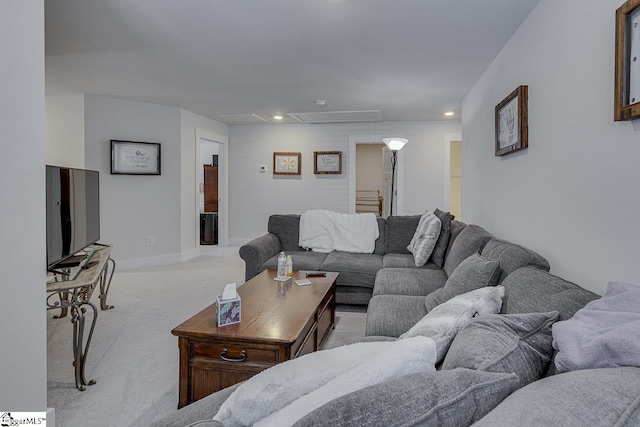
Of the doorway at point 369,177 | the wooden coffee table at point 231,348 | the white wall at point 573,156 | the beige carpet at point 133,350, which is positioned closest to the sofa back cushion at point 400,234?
the beige carpet at point 133,350

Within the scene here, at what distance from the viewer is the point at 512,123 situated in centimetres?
288

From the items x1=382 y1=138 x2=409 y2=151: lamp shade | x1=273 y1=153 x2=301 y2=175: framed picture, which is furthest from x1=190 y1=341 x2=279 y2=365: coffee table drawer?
x1=273 y1=153 x2=301 y2=175: framed picture

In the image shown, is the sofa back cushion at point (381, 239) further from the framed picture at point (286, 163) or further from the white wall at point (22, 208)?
the white wall at point (22, 208)

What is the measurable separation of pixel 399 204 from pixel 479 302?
5617mm

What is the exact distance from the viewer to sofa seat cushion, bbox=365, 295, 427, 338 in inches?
78.9

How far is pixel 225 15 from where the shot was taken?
2791 millimetres

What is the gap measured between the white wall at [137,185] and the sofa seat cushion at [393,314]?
4.42 metres

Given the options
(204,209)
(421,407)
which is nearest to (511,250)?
(421,407)

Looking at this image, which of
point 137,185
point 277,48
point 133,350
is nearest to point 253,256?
point 133,350

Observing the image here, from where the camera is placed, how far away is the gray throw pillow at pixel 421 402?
0.61 metres

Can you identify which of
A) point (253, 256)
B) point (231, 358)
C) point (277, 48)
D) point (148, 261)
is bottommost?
point (148, 261)

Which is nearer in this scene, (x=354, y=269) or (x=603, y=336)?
(x=603, y=336)

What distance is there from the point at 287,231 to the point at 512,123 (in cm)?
257

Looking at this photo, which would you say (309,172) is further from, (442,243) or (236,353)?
(236,353)
